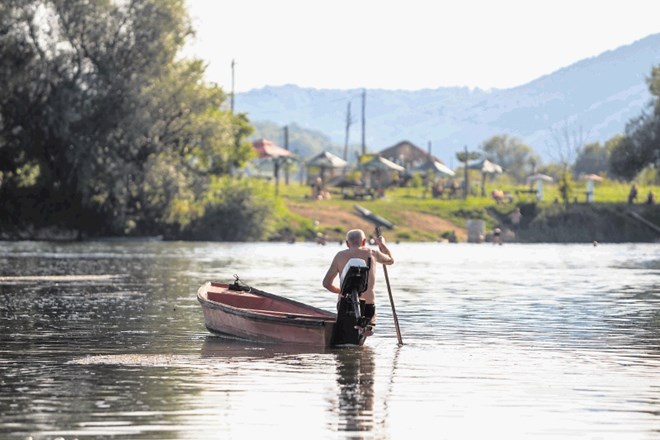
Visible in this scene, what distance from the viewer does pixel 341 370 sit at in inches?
918

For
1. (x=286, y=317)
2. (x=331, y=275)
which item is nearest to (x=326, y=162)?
(x=286, y=317)

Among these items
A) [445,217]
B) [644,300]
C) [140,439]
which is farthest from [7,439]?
[445,217]

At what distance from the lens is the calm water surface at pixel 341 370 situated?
690 inches

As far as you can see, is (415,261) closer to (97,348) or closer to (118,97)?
(118,97)

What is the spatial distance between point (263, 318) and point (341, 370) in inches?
159

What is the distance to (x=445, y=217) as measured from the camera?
12638cm

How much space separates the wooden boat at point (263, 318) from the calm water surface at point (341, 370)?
34 centimetres

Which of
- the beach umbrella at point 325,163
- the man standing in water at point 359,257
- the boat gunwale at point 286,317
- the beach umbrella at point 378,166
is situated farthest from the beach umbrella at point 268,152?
the man standing in water at point 359,257

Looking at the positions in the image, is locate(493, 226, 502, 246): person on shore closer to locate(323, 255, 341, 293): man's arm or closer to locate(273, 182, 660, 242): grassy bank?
locate(273, 182, 660, 242): grassy bank

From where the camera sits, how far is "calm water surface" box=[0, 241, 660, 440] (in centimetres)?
1752

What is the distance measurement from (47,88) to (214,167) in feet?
51.6

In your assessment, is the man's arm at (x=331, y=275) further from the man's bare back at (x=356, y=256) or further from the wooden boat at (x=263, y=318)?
the wooden boat at (x=263, y=318)

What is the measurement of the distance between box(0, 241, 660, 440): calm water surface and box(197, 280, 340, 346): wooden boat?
0.34 metres

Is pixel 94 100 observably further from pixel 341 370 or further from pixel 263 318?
pixel 341 370
